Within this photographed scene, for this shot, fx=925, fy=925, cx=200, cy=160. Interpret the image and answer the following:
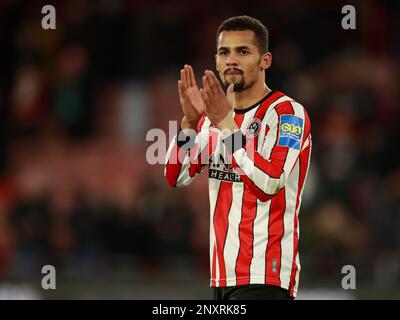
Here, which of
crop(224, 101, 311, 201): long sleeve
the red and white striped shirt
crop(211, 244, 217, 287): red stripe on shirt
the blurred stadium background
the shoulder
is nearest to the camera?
crop(224, 101, 311, 201): long sleeve

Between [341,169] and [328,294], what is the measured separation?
2175 millimetres

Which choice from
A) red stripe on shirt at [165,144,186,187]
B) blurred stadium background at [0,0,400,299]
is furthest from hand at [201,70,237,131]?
blurred stadium background at [0,0,400,299]

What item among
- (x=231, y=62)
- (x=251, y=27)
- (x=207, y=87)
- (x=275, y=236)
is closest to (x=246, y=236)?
(x=275, y=236)

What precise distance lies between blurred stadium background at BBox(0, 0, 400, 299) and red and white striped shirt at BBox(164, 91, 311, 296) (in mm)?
4937

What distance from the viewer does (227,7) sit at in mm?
14031

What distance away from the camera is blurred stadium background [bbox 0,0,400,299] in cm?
1044

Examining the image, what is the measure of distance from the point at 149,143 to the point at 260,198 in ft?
26.6

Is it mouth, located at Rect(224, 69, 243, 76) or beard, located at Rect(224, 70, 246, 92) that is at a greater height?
mouth, located at Rect(224, 69, 243, 76)

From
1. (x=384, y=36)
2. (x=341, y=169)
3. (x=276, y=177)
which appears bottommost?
(x=276, y=177)

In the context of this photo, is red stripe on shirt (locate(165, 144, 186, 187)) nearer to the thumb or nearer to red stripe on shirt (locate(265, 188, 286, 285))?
the thumb

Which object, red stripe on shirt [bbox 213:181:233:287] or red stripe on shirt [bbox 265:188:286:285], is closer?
red stripe on shirt [bbox 265:188:286:285]

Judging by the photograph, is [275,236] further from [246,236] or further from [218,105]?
[218,105]

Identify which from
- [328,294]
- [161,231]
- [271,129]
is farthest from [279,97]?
[161,231]

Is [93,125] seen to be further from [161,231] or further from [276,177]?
[276,177]
